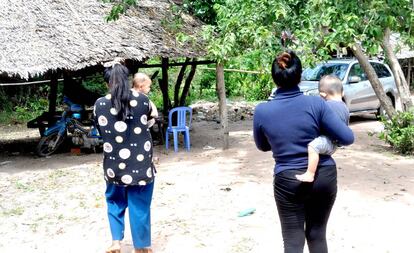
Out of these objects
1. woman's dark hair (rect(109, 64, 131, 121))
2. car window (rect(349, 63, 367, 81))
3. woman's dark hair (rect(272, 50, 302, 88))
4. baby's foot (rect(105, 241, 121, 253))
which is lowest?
baby's foot (rect(105, 241, 121, 253))

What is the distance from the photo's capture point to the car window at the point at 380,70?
12953 mm

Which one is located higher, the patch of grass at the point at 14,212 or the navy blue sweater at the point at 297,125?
the navy blue sweater at the point at 297,125

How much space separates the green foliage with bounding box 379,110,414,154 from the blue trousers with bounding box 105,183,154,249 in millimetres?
6290

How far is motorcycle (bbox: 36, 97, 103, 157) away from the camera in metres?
9.62

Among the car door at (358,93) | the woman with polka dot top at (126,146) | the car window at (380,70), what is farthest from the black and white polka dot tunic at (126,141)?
the car window at (380,70)

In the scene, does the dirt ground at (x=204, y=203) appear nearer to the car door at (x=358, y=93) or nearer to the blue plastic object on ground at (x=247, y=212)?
the blue plastic object on ground at (x=247, y=212)

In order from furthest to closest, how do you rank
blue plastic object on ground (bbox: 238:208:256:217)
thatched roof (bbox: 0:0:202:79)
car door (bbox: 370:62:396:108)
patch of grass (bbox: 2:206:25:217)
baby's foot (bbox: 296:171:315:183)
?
1. car door (bbox: 370:62:396:108)
2. thatched roof (bbox: 0:0:202:79)
3. patch of grass (bbox: 2:206:25:217)
4. blue plastic object on ground (bbox: 238:208:256:217)
5. baby's foot (bbox: 296:171:315:183)

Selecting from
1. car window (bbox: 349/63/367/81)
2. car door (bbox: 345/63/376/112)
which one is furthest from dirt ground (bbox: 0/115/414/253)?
car window (bbox: 349/63/367/81)

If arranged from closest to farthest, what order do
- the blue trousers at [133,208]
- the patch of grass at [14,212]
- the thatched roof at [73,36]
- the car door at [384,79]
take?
1. the blue trousers at [133,208]
2. the patch of grass at [14,212]
3. the thatched roof at [73,36]
4. the car door at [384,79]

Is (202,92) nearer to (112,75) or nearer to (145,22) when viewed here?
(145,22)

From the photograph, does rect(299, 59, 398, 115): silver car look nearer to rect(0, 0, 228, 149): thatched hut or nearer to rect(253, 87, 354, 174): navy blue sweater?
rect(0, 0, 228, 149): thatched hut

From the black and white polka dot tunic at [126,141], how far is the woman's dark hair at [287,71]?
1.23 m

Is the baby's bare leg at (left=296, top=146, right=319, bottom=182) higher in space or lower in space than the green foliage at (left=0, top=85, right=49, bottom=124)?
higher

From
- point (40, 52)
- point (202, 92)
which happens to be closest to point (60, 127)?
point (40, 52)
